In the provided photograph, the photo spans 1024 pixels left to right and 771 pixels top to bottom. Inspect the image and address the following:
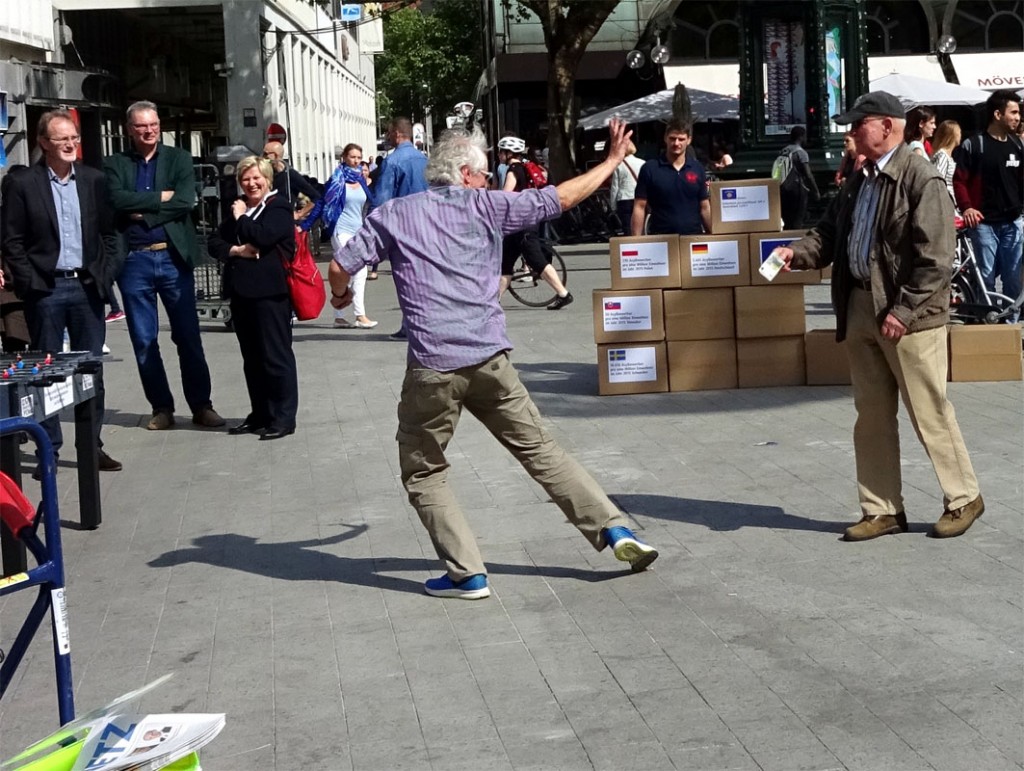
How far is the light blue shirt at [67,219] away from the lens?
895 centimetres

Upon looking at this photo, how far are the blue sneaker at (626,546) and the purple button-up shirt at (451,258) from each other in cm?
86

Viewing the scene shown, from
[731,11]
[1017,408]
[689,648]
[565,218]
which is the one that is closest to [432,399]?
[689,648]

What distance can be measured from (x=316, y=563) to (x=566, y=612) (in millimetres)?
1441

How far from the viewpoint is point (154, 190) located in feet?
32.3

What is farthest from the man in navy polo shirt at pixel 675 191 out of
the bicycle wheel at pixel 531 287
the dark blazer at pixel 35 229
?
the bicycle wheel at pixel 531 287

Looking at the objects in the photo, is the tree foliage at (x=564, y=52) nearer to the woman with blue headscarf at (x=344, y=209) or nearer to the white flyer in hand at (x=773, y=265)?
the woman with blue headscarf at (x=344, y=209)

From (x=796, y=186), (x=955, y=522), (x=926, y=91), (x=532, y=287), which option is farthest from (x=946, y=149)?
(x=926, y=91)

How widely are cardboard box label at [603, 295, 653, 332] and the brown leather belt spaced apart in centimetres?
410

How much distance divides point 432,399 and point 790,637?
159 centimetres

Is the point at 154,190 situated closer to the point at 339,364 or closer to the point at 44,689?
the point at 339,364

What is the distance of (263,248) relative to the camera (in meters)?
9.86

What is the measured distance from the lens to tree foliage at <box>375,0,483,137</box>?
6256cm

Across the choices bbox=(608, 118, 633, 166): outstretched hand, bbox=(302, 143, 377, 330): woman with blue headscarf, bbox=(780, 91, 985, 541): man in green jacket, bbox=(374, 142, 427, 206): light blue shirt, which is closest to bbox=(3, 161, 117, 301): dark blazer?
bbox=(608, 118, 633, 166): outstretched hand

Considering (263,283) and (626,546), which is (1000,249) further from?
(626,546)
